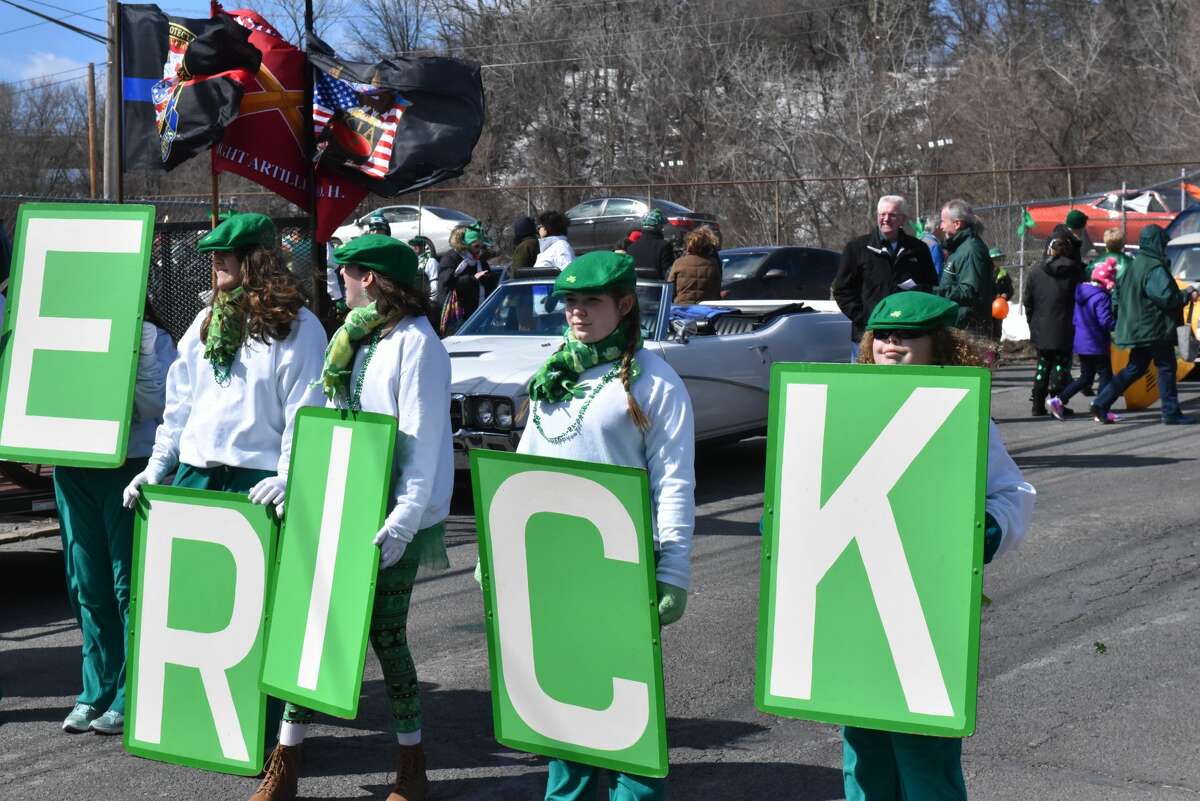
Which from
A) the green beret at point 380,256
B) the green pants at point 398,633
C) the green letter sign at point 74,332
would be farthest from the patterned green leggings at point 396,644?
the green letter sign at point 74,332

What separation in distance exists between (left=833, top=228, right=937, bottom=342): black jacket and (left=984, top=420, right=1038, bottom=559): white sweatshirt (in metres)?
6.36

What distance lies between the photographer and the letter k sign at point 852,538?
10.9 ft

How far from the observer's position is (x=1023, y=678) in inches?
231

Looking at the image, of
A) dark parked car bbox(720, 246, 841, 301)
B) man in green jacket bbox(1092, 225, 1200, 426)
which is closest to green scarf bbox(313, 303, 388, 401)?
man in green jacket bbox(1092, 225, 1200, 426)

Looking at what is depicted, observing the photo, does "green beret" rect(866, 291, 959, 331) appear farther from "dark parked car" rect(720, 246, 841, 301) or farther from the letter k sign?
"dark parked car" rect(720, 246, 841, 301)

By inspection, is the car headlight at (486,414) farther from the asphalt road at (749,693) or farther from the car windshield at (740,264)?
the car windshield at (740,264)

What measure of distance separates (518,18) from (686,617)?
47329mm

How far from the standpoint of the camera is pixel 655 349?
33.8 feet

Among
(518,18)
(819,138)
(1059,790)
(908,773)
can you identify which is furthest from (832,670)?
(518,18)

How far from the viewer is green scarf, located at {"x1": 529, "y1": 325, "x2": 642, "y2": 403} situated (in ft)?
12.8

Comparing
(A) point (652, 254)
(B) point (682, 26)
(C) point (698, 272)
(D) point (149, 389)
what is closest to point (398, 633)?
(D) point (149, 389)

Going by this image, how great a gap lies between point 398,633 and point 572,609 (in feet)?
3.10

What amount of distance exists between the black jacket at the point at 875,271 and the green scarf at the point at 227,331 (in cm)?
584

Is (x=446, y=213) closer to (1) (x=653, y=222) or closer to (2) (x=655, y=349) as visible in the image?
(1) (x=653, y=222)
